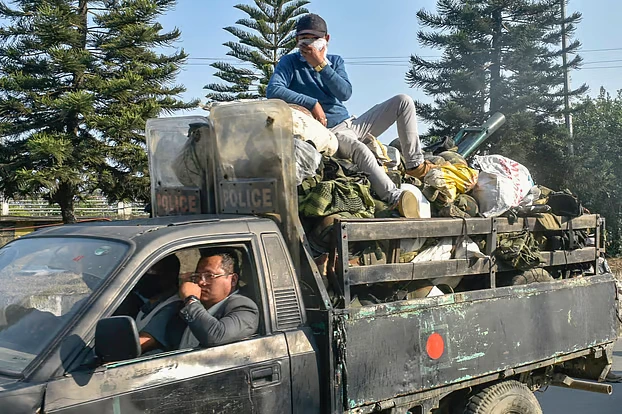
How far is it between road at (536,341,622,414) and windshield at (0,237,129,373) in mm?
4945

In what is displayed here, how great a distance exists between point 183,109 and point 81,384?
19552 mm

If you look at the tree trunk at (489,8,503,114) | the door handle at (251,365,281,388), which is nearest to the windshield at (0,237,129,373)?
the door handle at (251,365,281,388)

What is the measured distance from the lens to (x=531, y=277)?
4.96 meters

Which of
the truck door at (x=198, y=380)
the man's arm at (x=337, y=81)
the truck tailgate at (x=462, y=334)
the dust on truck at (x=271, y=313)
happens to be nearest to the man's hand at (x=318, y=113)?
the man's arm at (x=337, y=81)

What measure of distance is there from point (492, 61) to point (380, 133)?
1825 cm

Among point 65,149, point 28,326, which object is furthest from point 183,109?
point 28,326

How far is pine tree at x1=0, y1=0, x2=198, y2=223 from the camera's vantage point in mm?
19719

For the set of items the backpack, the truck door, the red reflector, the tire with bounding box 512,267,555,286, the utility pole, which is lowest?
the red reflector

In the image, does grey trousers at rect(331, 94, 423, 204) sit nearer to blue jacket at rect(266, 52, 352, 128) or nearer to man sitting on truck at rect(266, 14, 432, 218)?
man sitting on truck at rect(266, 14, 432, 218)

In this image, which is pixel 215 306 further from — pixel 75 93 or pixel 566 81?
pixel 566 81

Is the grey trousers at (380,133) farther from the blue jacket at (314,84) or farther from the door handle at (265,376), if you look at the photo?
the door handle at (265,376)

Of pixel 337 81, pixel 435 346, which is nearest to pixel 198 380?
pixel 435 346

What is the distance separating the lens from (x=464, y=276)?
4746 millimetres

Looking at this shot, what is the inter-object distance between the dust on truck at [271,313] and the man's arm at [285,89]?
794 millimetres
